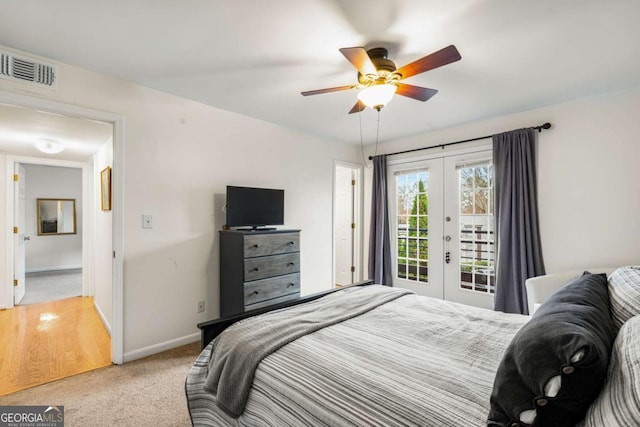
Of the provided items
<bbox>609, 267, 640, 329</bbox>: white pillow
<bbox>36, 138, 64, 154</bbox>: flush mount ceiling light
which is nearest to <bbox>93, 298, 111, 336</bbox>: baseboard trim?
<bbox>36, 138, 64, 154</bbox>: flush mount ceiling light

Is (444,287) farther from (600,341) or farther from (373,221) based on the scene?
(600,341)

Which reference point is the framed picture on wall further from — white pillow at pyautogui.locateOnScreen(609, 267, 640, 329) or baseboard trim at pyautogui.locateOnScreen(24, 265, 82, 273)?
baseboard trim at pyautogui.locateOnScreen(24, 265, 82, 273)

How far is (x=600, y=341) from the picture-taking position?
87cm

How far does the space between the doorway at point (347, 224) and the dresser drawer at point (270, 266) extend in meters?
1.56

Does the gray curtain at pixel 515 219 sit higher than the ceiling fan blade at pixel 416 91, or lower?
lower

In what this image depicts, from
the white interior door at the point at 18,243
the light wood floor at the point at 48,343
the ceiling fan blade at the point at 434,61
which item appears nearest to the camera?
the ceiling fan blade at the point at 434,61

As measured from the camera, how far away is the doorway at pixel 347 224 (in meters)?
4.97

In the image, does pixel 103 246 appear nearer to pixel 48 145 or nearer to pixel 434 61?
pixel 48 145

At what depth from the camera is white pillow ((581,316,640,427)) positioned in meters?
0.66

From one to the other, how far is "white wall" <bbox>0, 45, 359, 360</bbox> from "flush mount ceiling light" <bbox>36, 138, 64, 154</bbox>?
2021 millimetres

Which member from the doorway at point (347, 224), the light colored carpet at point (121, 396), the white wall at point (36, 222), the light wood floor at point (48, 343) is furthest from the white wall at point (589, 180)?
the white wall at point (36, 222)

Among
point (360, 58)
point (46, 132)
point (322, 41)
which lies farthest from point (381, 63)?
point (46, 132)

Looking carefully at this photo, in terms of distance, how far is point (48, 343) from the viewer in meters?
3.02

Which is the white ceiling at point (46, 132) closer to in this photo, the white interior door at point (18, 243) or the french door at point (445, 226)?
the white interior door at point (18, 243)
